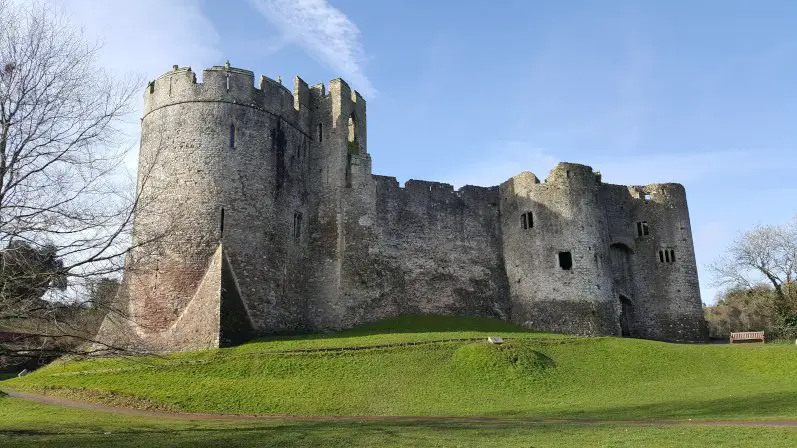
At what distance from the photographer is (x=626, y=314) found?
130 feet

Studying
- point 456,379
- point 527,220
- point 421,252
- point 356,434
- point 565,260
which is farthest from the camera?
point 527,220

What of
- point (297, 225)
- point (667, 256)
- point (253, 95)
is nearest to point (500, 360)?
point (297, 225)

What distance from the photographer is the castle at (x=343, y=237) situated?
91.7 ft

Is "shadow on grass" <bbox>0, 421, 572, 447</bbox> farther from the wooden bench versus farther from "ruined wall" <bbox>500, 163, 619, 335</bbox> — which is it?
the wooden bench

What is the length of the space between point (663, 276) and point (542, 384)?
20.4 m

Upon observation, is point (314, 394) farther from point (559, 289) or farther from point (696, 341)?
point (696, 341)

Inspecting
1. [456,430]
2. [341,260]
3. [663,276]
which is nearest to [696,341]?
[663,276]

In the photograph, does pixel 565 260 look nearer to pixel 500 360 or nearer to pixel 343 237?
pixel 500 360

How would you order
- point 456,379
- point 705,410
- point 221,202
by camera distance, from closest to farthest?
point 705,410 < point 456,379 < point 221,202

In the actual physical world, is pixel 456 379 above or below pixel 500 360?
below

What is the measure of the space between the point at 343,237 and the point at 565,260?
12653 mm

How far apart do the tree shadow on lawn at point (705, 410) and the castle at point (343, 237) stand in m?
14.1

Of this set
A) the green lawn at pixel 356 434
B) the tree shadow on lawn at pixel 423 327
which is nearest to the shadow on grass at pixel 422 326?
the tree shadow on lawn at pixel 423 327

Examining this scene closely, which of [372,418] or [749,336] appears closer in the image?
[372,418]
